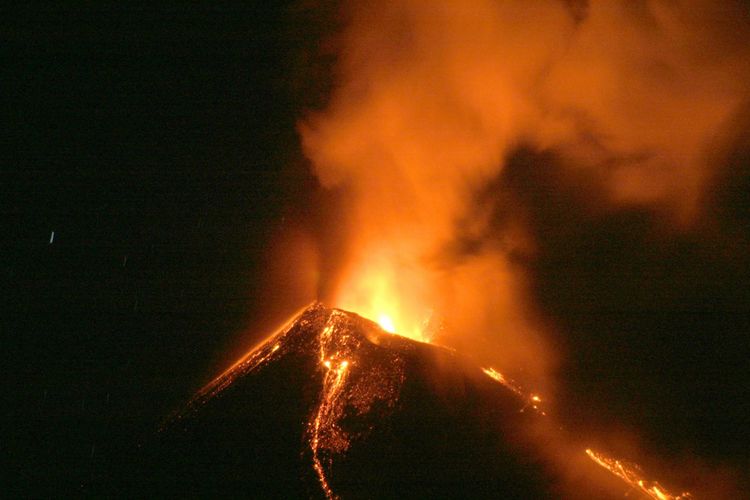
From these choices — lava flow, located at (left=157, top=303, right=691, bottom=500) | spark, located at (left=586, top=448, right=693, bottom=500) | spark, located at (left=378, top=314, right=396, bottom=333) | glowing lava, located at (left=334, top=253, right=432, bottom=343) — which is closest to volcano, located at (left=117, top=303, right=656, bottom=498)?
lava flow, located at (left=157, top=303, right=691, bottom=500)

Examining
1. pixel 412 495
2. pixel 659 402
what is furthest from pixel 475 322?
pixel 412 495

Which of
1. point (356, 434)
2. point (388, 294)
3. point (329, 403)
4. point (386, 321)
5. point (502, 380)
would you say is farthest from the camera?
point (388, 294)

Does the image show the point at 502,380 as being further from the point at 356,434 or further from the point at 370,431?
the point at 356,434

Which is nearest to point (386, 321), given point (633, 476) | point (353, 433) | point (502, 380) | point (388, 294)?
point (388, 294)

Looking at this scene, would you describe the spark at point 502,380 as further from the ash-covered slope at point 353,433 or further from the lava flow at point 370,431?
the ash-covered slope at point 353,433

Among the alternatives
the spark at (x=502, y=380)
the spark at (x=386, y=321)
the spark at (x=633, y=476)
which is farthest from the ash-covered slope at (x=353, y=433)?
the spark at (x=386, y=321)

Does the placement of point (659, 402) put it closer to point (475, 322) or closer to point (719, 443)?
point (719, 443)

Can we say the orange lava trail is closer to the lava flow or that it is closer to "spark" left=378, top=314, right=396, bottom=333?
the lava flow
